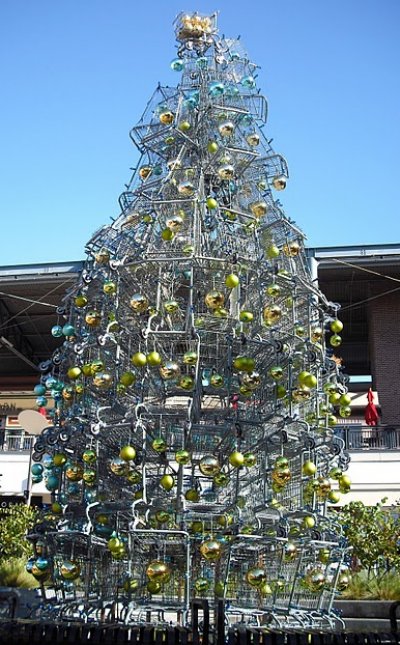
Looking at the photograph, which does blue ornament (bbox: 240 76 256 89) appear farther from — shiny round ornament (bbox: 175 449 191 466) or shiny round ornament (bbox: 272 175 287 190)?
shiny round ornament (bbox: 175 449 191 466)

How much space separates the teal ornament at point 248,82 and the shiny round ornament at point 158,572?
27.7ft

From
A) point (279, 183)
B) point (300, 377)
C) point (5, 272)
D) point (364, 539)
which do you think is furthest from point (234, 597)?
point (5, 272)

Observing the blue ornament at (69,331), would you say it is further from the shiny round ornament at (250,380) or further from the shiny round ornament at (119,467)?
the shiny round ornament at (250,380)

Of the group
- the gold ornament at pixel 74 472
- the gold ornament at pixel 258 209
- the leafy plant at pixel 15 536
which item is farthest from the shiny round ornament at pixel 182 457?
the leafy plant at pixel 15 536

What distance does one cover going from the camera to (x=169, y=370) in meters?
9.70

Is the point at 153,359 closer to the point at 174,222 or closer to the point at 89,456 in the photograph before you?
the point at 89,456

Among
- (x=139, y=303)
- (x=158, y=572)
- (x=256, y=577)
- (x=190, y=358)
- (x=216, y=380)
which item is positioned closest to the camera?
(x=158, y=572)

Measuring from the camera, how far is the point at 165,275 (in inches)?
430

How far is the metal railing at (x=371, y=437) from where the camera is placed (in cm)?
2327

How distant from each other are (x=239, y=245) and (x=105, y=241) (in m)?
2.25

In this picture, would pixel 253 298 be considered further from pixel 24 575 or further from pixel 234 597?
pixel 24 575

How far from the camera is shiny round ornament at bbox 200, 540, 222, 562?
8.98m

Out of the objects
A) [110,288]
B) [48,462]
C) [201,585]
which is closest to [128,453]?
[201,585]

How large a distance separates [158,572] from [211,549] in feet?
2.31
